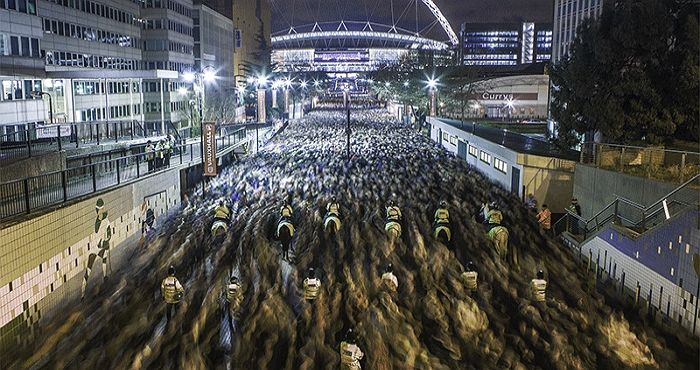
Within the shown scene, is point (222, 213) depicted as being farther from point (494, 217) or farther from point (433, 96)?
point (433, 96)

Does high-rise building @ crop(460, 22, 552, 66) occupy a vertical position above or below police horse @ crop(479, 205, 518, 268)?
above

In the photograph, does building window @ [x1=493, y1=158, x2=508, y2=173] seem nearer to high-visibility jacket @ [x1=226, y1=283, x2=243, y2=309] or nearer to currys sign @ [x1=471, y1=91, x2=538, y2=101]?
high-visibility jacket @ [x1=226, y1=283, x2=243, y2=309]

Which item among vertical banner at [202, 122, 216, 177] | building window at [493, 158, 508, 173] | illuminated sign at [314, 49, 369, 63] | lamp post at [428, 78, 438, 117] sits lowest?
building window at [493, 158, 508, 173]

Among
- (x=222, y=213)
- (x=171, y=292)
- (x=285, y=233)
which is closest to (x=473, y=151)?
(x=222, y=213)

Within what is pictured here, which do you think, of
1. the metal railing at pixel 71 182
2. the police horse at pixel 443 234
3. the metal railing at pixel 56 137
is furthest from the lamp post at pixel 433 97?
the police horse at pixel 443 234

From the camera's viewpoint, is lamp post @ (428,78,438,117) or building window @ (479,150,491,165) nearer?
building window @ (479,150,491,165)

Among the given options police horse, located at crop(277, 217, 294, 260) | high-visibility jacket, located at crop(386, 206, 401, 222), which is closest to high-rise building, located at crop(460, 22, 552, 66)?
high-visibility jacket, located at crop(386, 206, 401, 222)

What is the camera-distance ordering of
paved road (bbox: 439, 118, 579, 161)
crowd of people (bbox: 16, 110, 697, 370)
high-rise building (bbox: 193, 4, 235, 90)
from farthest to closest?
high-rise building (bbox: 193, 4, 235, 90), paved road (bbox: 439, 118, 579, 161), crowd of people (bbox: 16, 110, 697, 370)
